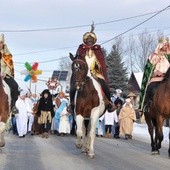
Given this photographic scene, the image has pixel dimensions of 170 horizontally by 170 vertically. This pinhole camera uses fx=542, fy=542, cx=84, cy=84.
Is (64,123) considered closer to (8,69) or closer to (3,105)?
(8,69)

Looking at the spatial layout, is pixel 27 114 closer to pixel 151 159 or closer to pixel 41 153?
pixel 41 153

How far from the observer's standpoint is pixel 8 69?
13508 millimetres

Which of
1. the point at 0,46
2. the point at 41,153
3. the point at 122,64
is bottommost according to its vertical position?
the point at 41,153

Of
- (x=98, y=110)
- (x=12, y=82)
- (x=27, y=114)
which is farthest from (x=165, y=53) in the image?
(x=27, y=114)

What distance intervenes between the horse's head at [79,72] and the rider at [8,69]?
160 centimetres

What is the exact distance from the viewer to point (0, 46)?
43.2ft

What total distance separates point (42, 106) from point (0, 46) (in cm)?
1050

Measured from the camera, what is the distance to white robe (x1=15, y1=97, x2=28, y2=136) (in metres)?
23.0

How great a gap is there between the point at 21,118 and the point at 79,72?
11.8 m

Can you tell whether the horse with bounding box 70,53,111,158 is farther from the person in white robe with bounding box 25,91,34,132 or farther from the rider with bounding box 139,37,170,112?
the person in white robe with bounding box 25,91,34,132

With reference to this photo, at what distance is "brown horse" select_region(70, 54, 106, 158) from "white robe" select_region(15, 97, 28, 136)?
10.1m

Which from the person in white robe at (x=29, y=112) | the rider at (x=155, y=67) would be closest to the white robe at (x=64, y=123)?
the person in white robe at (x=29, y=112)

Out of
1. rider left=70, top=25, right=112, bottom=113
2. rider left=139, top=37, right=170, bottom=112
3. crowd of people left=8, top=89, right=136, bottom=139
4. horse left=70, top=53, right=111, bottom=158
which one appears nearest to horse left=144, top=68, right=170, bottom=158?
rider left=139, top=37, right=170, bottom=112

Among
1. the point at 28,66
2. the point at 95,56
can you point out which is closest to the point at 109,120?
the point at 95,56
